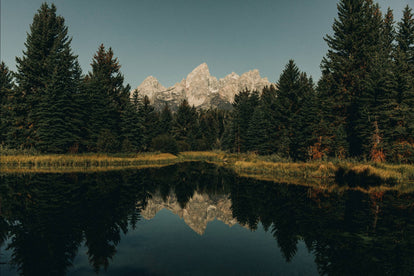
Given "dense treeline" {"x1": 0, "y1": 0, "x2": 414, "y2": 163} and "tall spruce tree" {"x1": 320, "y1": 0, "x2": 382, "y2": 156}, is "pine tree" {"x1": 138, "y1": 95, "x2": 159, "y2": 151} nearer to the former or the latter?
"dense treeline" {"x1": 0, "y1": 0, "x2": 414, "y2": 163}

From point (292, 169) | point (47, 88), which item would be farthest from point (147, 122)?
point (292, 169)

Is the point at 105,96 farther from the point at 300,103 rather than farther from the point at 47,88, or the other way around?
the point at 300,103

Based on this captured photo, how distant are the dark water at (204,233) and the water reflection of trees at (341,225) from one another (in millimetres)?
46

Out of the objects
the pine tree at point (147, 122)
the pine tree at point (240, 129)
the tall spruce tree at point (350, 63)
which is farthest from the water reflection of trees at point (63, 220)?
the pine tree at point (240, 129)

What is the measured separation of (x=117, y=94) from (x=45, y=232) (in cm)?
5853

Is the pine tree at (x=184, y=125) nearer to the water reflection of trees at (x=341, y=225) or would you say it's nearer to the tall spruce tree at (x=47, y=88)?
the tall spruce tree at (x=47, y=88)

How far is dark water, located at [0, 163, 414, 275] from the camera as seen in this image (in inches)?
308

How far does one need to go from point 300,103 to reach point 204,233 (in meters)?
44.7

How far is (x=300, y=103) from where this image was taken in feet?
164

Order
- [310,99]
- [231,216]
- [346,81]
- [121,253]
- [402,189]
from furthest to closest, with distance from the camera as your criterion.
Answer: [346,81], [310,99], [402,189], [231,216], [121,253]

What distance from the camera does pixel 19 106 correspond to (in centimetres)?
4331

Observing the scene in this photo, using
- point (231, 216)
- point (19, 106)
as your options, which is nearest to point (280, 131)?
point (231, 216)

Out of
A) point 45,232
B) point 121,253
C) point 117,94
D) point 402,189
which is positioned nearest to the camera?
point 121,253

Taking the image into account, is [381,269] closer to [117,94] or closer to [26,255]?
[26,255]
